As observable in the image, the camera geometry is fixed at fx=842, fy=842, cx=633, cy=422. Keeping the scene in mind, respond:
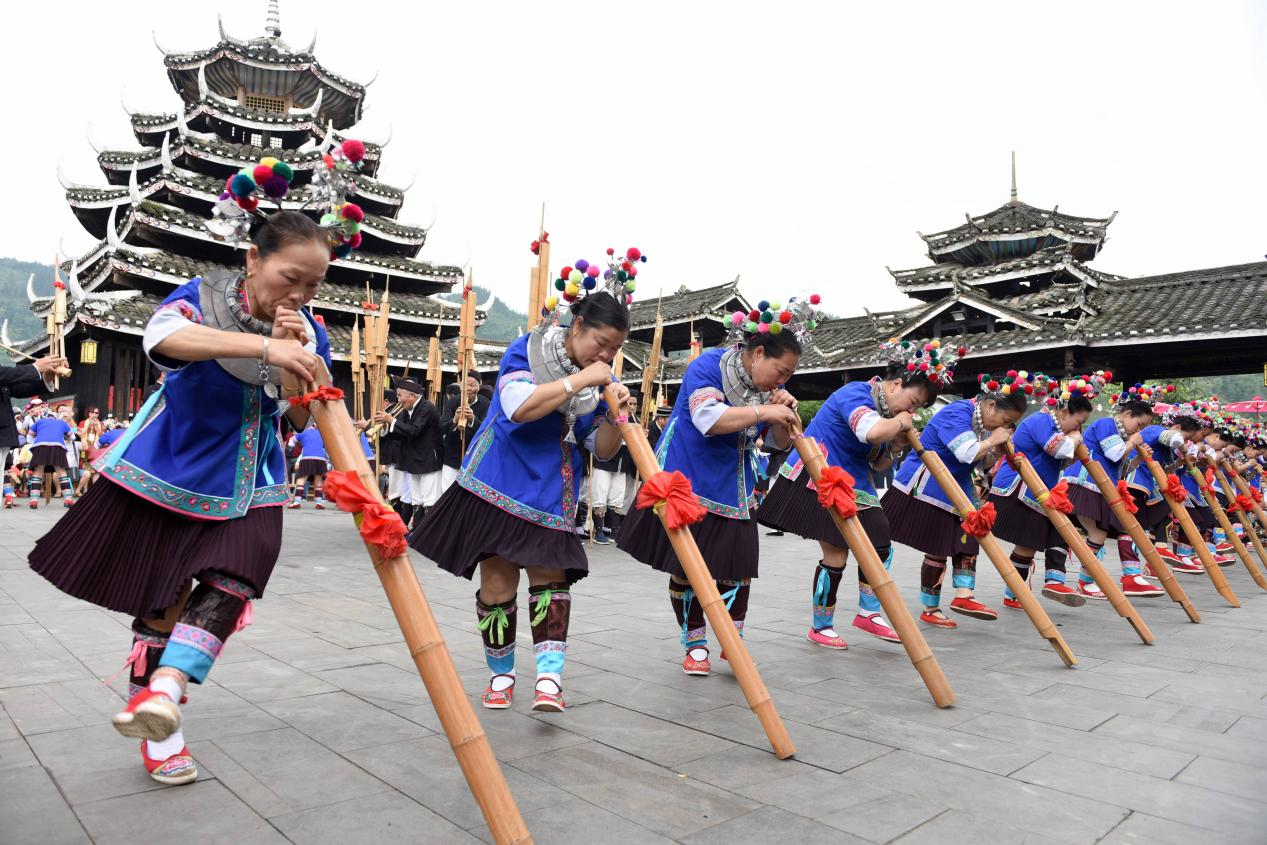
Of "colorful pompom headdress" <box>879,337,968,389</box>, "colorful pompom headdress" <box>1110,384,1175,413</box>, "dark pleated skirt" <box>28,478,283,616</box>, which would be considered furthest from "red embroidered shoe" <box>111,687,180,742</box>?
"colorful pompom headdress" <box>1110,384,1175,413</box>

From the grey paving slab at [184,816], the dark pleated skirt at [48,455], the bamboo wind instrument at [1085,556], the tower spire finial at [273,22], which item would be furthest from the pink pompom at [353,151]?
the tower spire finial at [273,22]

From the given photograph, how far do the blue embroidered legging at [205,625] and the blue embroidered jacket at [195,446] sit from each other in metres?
0.22

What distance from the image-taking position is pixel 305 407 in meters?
2.50

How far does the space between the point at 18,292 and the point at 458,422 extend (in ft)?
312

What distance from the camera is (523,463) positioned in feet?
11.0

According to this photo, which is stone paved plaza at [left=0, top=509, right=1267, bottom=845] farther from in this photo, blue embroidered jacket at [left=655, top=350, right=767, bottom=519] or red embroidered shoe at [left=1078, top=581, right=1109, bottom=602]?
red embroidered shoe at [left=1078, top=581, right=1109, bottom=602]

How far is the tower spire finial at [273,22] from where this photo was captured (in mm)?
25094

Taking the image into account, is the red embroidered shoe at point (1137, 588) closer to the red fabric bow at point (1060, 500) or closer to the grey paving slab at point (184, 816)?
the red fabric bow at point (1060, 500)

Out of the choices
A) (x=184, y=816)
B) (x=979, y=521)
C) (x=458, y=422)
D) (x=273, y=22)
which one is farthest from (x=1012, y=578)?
(x=273, y=22)

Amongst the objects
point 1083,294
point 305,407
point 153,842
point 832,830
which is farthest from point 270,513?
point 1083,294

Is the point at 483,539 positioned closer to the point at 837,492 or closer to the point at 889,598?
the point at 837,492

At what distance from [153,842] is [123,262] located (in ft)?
63.4

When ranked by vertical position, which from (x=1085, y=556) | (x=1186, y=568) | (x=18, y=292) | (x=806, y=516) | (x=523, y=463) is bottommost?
(x=1186, y=568)

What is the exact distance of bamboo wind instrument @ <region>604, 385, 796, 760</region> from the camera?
284 cm
